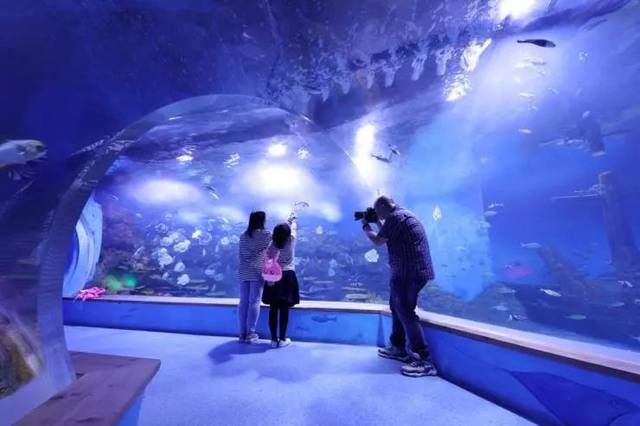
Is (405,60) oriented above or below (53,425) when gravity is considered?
above

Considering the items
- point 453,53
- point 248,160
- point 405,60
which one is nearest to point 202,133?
point 248,160

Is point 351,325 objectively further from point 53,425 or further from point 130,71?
point 130,71

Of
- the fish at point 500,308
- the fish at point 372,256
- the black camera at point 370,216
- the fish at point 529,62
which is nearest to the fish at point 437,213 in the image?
the fish at point 372,256

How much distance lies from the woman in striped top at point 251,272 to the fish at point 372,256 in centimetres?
864

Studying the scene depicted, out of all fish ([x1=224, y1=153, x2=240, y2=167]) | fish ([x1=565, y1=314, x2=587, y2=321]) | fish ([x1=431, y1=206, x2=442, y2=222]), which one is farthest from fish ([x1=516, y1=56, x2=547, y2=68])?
fish ([x1=565, y1=314, x2=587, y2=321])

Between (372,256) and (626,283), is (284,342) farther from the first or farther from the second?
(626,283)

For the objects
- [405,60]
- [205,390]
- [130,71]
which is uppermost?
[405,60]

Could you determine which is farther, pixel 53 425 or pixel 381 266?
pixel 381 266

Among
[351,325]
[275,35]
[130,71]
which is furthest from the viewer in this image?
[351,325]

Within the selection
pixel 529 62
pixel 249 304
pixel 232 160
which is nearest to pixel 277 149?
pixel 232 160

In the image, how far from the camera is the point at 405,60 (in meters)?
5.08

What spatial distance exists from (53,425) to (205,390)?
1871 mm

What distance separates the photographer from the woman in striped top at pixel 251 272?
432 centimetres

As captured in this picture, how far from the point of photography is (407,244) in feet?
10.7
